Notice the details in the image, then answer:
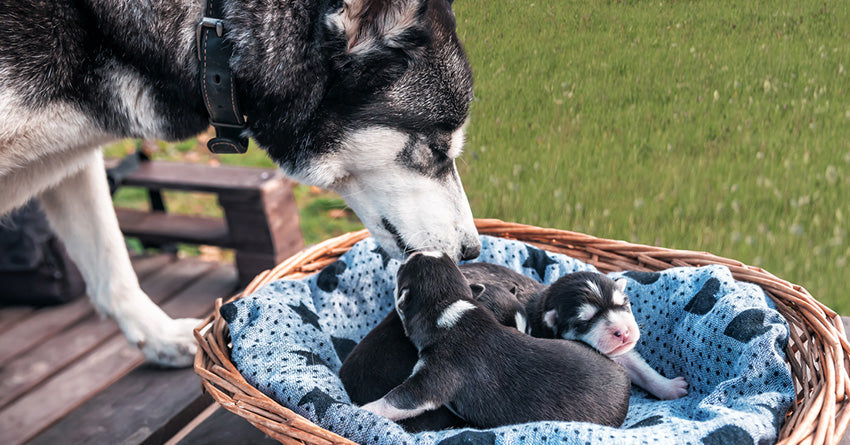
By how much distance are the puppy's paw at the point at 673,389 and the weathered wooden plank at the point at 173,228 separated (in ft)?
5.99

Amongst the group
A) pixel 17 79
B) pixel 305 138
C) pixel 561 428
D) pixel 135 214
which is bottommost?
pixel 135 214

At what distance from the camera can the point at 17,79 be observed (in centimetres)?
146

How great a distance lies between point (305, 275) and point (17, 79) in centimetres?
92

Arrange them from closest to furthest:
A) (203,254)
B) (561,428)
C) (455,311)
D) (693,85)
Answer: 1. (561,428)
2. (455,311)
3. (693,85)
4. (203,254)

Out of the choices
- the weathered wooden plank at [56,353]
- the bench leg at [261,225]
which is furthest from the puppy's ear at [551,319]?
the weathered wooden plank at [56,353]

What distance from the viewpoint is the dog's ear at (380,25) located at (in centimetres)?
144

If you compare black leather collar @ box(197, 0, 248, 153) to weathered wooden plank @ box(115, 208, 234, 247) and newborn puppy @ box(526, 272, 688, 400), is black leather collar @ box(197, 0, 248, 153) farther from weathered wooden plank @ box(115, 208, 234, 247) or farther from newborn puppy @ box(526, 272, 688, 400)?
weathered wooden plank @ box(115, 208, 234, 247)

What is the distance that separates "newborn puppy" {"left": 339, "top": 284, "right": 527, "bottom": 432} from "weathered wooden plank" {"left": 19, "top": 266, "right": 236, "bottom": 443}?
0.69 metres

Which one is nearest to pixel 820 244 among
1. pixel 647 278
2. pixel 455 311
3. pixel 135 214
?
pixel 647 278

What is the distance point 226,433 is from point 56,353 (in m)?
1.03

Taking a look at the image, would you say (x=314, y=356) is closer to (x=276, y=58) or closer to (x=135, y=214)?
(x=276, y=58)

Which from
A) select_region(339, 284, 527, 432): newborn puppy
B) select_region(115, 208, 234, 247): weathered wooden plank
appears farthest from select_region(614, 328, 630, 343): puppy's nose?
select_region(115, 208, 234, 247): weathered wooden plank

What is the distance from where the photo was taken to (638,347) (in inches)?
75.3

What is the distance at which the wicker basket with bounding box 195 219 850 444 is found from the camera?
1.27 m
